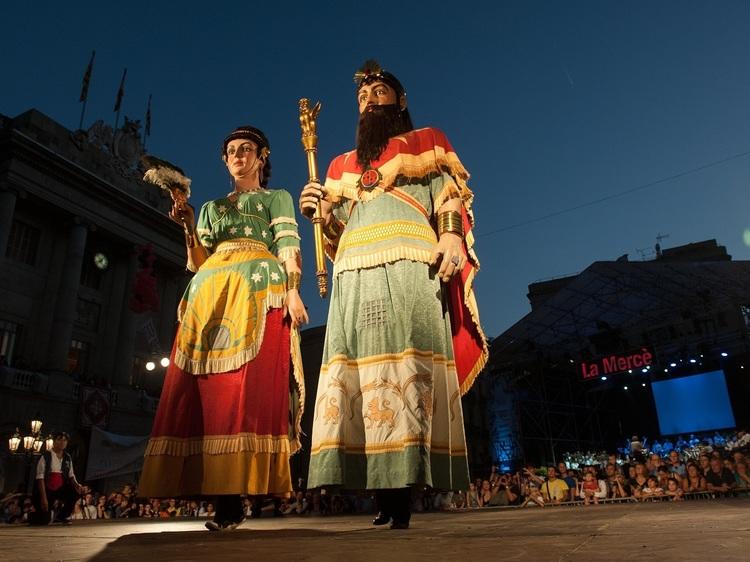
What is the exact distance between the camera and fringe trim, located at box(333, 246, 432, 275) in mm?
3539

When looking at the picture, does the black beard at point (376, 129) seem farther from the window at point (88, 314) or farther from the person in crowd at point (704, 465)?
the window at point (88, 314)

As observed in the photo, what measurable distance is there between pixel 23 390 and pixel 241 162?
20531 mm

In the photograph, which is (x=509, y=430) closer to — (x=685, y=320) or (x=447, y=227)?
(x=685, y=320)

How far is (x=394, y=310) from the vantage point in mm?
3467

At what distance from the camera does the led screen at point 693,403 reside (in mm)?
21391

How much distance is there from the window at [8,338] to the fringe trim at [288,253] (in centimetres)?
2202

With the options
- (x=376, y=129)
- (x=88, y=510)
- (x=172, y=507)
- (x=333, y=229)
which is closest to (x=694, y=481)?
(x=333, y=229)

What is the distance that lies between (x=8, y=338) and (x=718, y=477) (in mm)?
23536

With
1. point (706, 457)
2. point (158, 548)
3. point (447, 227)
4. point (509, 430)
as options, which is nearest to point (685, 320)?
point (509, 430)

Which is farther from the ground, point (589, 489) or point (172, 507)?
point (589, 489)

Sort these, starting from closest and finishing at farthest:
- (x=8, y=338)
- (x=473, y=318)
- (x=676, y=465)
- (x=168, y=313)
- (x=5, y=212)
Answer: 1. (x=473, y=318)
2. (x=676, y=465)
3. (x=5, y=212)
4. (x=8, y=338)
5. (x=168, y=313)

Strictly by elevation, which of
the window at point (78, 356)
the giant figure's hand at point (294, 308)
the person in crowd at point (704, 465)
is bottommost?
the person in crowd at point (704, 465)

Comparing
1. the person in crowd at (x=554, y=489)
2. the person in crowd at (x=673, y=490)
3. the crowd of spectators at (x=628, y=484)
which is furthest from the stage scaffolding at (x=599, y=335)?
the person in crowd at (x=673, y=490)

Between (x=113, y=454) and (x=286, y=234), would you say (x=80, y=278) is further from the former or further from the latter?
(x=286, y=234)
